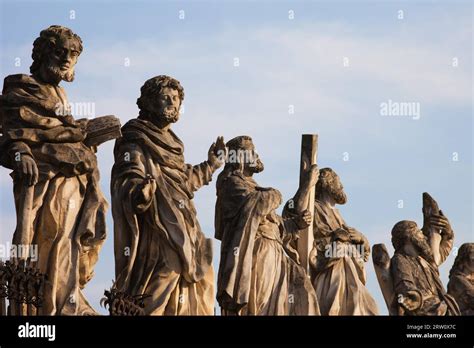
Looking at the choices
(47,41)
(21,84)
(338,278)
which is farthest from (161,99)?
(338,278)

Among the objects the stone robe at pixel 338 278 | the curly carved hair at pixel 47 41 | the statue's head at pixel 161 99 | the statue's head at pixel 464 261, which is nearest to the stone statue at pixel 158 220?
the statue's head at pixel 161 99

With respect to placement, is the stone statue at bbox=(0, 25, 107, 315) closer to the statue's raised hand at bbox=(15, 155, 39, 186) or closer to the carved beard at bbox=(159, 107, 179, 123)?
the statue's raised hand at bbox=(15, 155, 39, 186)

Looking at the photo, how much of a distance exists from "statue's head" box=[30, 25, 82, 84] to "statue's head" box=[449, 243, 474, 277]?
9252 mm

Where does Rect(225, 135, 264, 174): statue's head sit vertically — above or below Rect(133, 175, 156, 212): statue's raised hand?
above

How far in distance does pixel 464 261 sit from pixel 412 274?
185cm

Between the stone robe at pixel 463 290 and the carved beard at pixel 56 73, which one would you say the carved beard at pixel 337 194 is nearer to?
the stone robe at pixel 463 290

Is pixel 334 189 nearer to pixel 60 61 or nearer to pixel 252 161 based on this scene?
pixel 252 161

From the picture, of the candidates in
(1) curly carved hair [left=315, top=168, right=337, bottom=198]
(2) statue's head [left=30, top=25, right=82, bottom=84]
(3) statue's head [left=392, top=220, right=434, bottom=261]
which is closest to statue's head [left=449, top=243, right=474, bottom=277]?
(3) statue's head [left=392, top=220, right=434, bottom=261]

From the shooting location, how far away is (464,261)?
35.2 metres

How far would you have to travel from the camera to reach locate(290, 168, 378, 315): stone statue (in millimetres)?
33000

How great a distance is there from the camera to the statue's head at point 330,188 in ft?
112
